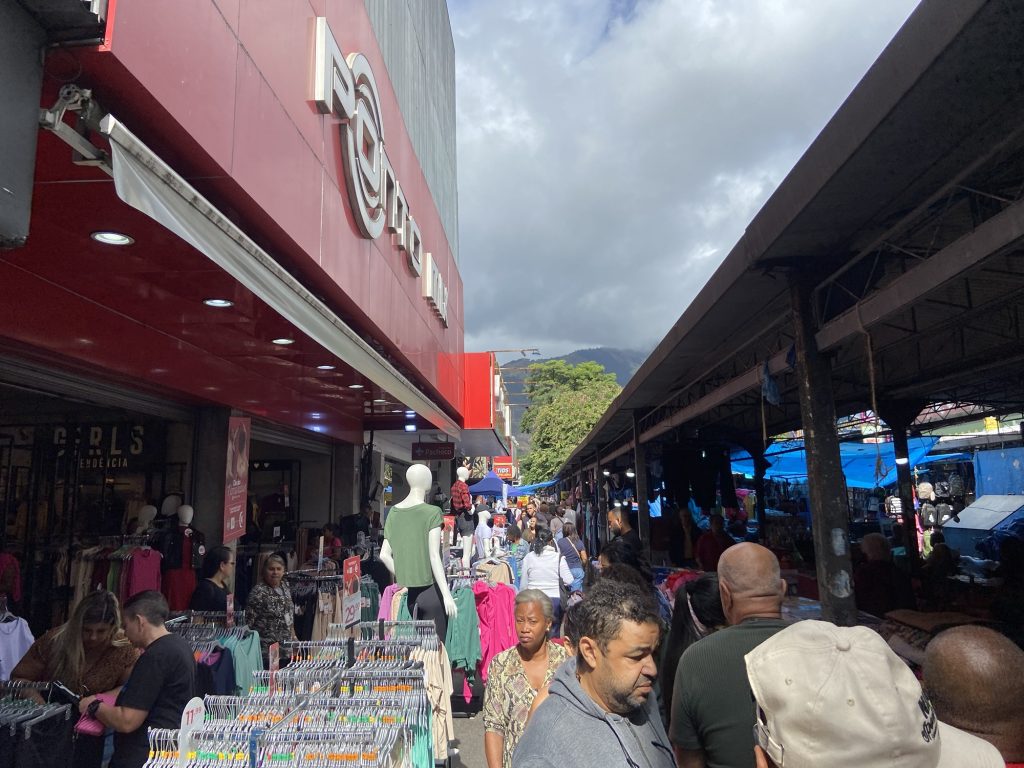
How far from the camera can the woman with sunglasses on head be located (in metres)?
3.81

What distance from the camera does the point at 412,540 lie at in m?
5.91

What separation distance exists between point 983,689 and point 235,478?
8.28 m

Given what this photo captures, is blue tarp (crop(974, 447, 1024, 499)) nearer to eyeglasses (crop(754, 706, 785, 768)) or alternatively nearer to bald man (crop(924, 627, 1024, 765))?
Result: bald man (crop(924, 627, 1024, 765))

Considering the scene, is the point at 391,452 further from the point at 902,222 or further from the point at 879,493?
the point at 902,222

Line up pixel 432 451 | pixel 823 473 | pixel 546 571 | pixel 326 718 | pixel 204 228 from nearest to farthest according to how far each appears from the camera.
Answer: pixel 204 228, pixel 326 718, pixel 823 473, pixel 546 571, pixel 432 451

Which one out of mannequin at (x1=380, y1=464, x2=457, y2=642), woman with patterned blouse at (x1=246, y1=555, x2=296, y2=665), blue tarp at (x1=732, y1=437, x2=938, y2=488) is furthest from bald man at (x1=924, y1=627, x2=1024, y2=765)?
blue tarp at (x1=732, y1=437, x2=938, y2=488)

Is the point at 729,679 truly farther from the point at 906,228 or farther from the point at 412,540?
the point at 412,540

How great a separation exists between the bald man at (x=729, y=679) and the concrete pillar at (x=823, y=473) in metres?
2.97

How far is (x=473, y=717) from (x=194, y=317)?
4.91 m

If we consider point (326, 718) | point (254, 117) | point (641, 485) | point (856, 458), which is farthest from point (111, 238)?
point (856, 458)

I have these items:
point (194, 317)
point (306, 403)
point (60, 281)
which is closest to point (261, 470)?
point (306, 403)

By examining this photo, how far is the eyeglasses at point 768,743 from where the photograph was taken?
145cm

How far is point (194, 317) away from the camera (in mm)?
5793

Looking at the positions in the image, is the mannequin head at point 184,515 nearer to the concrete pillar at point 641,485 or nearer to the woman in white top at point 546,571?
the woman in white top at point 546,571
